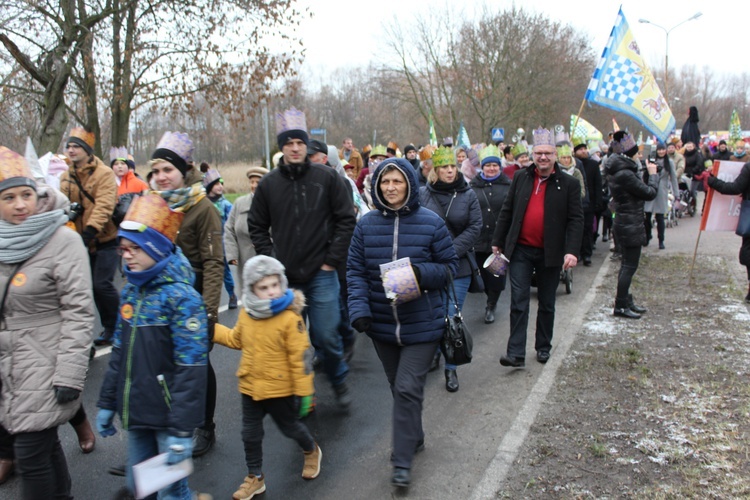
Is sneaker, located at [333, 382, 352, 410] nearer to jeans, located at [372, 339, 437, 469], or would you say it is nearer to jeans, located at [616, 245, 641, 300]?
jeans, located at [372, 339, 437, 469]

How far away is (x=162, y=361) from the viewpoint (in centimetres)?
292

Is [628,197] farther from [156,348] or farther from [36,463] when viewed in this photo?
[36,463]

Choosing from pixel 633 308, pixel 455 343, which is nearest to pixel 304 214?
pixel 455 343

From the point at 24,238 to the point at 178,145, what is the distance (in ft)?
4.21

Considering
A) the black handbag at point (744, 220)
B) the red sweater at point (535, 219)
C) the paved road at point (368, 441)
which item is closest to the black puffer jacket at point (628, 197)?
the black handbag at point (744, 220)

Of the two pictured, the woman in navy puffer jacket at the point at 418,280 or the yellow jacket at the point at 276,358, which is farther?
the woman in navy puffer jacket at the point at 418,280

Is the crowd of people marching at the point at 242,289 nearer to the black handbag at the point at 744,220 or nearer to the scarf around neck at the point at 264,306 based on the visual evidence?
the scarf around neck at the point at 264,306

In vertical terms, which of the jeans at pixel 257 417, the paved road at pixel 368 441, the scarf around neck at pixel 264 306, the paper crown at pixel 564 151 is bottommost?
the paved road at pixel 368 441

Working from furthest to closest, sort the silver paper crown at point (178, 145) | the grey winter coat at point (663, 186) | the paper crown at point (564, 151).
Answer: the grey winter coat at point (663, 186), the paper crown at point (564, 151), the silver paper crown at point (178, 145)

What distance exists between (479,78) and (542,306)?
3384 cm

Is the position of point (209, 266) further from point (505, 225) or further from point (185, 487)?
point (505, 225)

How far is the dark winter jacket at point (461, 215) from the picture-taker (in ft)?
17.9

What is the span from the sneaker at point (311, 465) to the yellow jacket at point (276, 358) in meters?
0.54

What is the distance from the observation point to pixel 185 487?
309 cm
